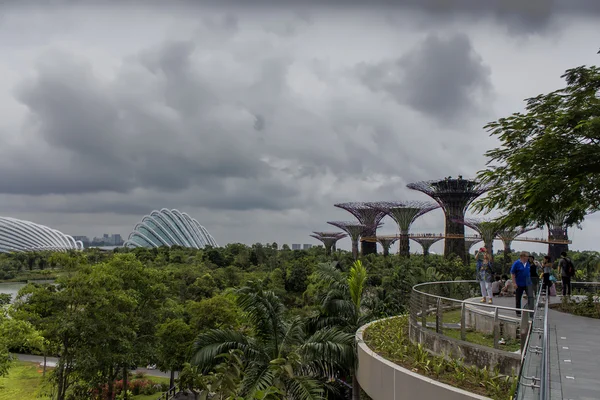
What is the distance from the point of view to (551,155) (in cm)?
1038

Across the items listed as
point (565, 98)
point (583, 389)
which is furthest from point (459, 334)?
point (565, 98)

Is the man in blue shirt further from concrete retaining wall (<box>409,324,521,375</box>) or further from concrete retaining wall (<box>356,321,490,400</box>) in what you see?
concrete retaining wall (<box>356,321,490,400</box>)

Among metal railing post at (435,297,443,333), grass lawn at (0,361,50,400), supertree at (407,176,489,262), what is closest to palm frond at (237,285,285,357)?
metal railing post at (435,297,443,333)

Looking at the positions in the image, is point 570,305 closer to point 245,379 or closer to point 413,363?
point 413,363

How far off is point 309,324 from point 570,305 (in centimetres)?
710

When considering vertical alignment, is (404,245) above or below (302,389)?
above

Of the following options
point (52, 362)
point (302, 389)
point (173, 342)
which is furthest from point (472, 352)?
point (52, 362)

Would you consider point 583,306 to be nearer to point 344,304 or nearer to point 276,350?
point 344,304

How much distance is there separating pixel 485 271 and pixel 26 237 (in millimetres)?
116748

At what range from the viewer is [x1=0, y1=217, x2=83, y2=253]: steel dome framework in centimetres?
10194

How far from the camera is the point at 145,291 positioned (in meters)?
17.7

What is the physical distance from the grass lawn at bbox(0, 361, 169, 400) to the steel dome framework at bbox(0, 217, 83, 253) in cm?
8468

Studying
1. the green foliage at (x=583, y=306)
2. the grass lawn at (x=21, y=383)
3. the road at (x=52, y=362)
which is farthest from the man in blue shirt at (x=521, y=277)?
the road at (x=52, y=362)

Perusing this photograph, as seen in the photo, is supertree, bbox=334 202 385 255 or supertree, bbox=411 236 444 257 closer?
supertree, bbox=411 236 444 257
